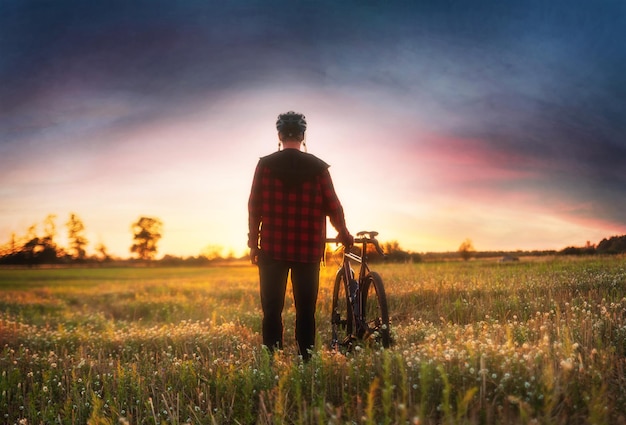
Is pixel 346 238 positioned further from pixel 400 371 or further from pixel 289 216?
pixel 400 371

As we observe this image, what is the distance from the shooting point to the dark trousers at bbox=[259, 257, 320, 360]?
633 centimetres

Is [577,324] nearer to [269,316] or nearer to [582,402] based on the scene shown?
[582,402]

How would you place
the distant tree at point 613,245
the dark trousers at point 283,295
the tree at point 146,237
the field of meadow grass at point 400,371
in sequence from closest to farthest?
the field of meadow grass at point 400,371
the dark trousers at point 283,295
the distant tree at point 613,245
the tree at point 146,237

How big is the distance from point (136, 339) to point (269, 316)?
4938 mm

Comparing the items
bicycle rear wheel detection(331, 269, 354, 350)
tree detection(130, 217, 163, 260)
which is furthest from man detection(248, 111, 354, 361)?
tree detection(130, 217, 163, 260)

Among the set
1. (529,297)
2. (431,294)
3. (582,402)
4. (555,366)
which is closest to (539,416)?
(582,402)

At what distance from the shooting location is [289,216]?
20.6 ft

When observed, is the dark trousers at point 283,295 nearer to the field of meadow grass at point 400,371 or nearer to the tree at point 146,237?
the field of meadow grass at point 400,371

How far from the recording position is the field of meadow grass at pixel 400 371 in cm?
389

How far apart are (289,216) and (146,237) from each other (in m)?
112

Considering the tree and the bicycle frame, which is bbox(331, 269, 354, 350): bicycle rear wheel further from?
the tree

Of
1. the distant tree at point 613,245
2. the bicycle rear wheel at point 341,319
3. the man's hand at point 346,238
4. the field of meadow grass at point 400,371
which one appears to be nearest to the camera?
the field of meadow grass at point 400,371

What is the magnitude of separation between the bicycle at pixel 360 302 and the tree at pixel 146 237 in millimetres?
109365

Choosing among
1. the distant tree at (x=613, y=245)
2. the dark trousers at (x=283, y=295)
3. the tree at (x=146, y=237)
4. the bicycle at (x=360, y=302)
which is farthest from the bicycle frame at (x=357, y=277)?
the tree at (x=146, y=237)
